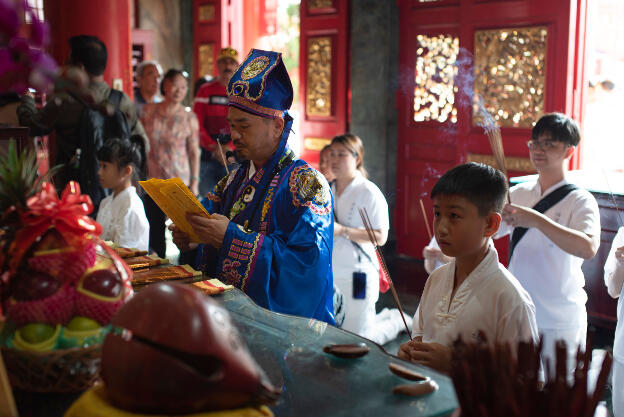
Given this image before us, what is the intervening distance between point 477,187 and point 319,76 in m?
4.62

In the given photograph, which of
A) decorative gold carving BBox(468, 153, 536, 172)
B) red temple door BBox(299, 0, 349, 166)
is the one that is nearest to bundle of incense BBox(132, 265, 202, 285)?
decorative gold carving BBox(468, 153, 536, 172)

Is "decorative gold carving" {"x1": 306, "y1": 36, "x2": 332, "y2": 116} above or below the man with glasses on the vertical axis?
above

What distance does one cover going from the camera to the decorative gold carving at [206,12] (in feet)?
27.0

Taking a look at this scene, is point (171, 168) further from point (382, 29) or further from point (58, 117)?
point (382, 29)

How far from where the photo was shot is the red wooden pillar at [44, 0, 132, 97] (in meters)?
5.18

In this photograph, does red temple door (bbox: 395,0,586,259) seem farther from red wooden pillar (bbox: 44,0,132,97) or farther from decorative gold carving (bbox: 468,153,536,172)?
red wooden pillar (bbox: 44,0,132,97)

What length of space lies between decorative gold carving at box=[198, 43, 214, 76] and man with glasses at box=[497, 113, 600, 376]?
19.8 ft

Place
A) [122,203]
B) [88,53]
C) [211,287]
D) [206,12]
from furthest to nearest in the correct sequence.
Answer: [206,12], [88,53], [122,203], [211,287]

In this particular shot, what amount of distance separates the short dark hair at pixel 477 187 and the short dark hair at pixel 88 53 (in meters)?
2.58

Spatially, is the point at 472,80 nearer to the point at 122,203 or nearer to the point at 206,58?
the point at 122,203

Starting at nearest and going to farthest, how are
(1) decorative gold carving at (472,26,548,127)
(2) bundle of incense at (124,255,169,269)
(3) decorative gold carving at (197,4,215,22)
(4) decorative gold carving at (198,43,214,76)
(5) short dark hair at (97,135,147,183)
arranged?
(2) bundle of incense at (124,255,169,269) → (5) short dark hair at (97,135,147,183) → (1) decorative gold carving at (472,26,548,127) → (3) decorative gold carving at (197,4,215,22) → (4) decorative gold carving at (198,43,214,76)

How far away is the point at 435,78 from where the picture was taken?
537 centimetres

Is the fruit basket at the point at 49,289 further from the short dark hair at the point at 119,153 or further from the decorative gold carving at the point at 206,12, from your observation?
the decorative gold carving at the point at 206,12

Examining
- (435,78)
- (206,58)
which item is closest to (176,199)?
(435,78)
